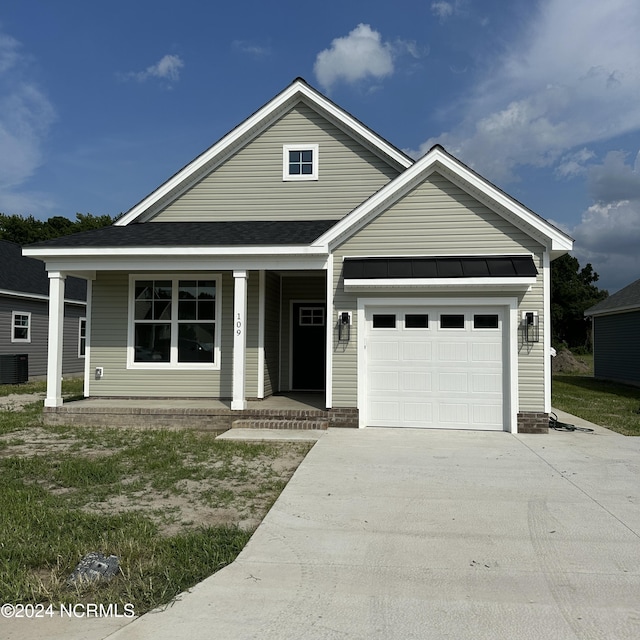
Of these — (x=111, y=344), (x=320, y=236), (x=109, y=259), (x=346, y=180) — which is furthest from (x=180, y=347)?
(x=346, y=180)

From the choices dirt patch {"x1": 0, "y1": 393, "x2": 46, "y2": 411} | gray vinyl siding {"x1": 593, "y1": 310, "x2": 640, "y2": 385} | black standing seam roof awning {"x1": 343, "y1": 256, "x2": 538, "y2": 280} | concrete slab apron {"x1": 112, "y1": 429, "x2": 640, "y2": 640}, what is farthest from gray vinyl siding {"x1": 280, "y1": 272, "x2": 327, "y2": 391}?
gray vinyl siding {"x1": 593, "y1": 310, "x2": 640, "y2": 385}

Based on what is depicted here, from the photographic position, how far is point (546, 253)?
9.02 m

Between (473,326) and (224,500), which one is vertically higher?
(473,326)

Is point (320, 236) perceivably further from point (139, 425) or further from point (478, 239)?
point (139, 425)

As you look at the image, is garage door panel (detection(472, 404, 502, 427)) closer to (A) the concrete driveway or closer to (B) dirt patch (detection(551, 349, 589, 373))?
(A) the concrete driveway

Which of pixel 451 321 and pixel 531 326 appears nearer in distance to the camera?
pixel 531 326

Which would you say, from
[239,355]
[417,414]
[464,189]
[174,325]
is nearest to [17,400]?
[174,325]

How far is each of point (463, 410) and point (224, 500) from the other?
17.3ft

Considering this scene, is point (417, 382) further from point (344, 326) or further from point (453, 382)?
point (344, 326)

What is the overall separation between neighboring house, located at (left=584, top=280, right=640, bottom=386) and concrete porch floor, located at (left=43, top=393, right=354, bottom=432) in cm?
1442

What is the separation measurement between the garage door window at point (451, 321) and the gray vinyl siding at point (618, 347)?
42.5 ft

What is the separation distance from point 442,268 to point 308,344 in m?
4.46

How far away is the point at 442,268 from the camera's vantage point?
898 centimetres

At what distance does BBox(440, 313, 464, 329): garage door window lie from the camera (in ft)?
30.5
